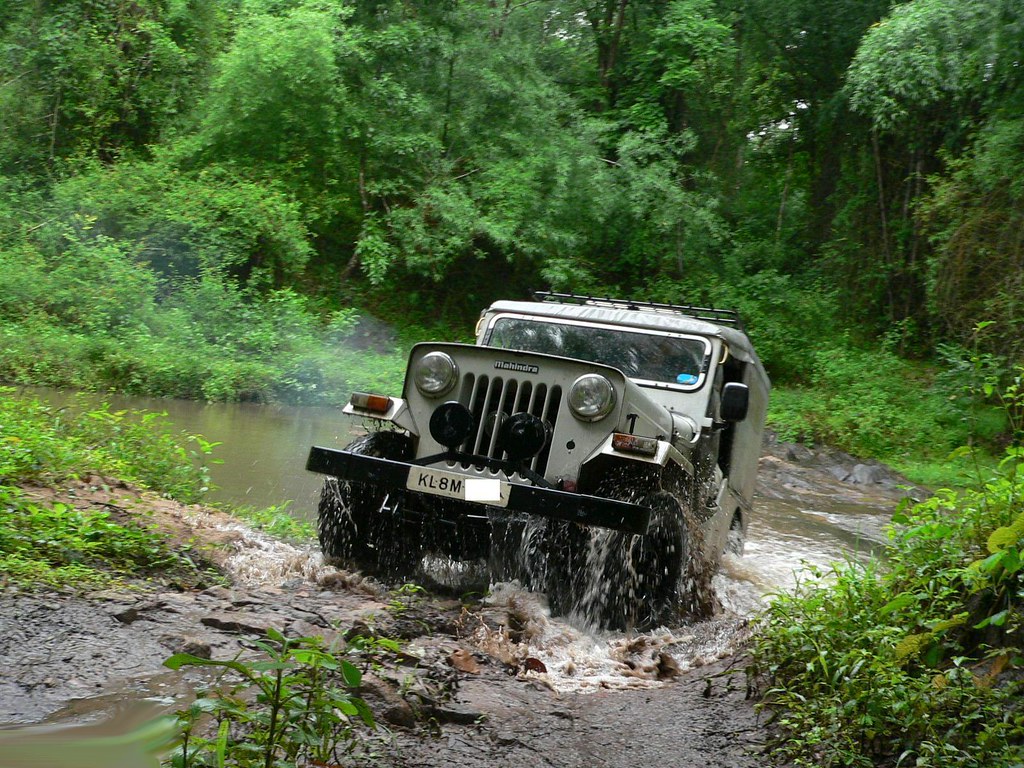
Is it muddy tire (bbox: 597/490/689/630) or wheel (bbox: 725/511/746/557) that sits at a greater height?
muddy tire (bbox: 597/490/689/630)

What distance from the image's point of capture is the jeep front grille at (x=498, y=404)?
19.4 feet

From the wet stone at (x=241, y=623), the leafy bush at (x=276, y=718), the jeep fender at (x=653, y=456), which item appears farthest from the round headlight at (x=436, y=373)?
the leafy bush at (x=276, y=718)

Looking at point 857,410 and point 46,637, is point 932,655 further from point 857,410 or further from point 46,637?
point 857,410

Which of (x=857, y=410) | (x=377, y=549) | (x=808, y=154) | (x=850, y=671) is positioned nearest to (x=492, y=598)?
(x=377, y=549)

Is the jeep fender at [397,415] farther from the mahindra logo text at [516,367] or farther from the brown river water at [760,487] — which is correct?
the brown river water at [760,487]

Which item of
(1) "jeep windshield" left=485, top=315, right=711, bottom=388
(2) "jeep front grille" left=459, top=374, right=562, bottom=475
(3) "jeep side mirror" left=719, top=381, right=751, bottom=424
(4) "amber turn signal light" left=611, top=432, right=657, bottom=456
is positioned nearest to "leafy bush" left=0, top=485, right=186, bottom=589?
(2) "jeep front grille" left=459, top=374, right=562, bottom=475

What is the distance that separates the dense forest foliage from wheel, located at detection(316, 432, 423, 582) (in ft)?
29.1

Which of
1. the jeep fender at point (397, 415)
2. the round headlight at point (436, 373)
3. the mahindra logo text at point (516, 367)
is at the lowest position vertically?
the jeep fender at point (397, 415)

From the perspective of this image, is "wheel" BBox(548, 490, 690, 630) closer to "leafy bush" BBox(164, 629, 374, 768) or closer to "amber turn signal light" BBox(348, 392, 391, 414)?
"amber turn signal light" BBox(348, 392, 391, 414)

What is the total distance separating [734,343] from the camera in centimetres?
746

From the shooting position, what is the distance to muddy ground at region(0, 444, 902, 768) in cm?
356

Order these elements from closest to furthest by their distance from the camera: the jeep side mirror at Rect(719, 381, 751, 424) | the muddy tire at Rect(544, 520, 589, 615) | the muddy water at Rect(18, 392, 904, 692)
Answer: the muddy water at Rect(18, 392, 904, 692) → the muddy tire at Rect(544, 520, 589, 615) → the jeep side mirror at Rect(719, 381, 751, 424)

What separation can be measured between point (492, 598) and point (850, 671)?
222cm

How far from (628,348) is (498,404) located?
5.37 ft
